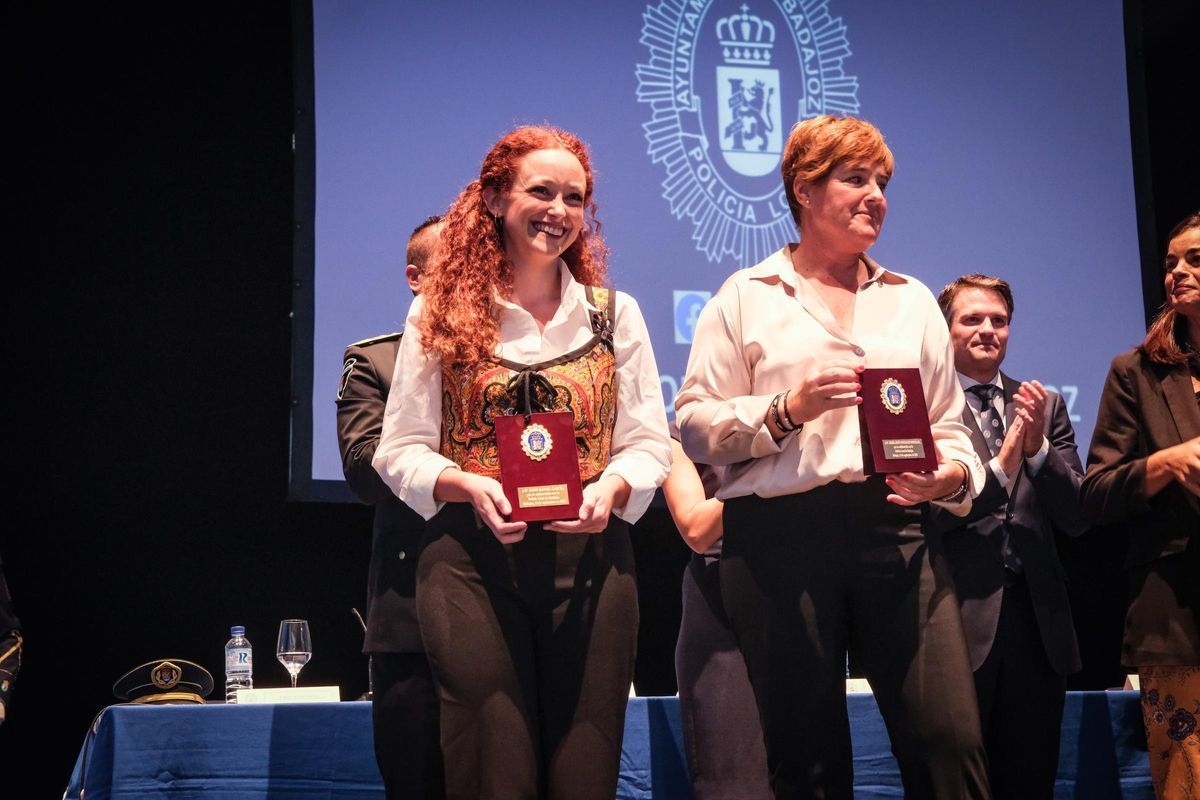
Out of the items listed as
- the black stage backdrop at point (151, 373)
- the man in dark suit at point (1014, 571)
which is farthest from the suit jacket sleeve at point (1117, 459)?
the black stage backdrop at point (151, 373)

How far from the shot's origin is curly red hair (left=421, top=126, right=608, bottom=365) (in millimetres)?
2084

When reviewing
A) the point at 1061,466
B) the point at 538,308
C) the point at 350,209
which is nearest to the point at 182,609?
the point at 350,209

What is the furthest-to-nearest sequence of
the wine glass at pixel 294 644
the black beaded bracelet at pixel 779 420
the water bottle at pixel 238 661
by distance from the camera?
1. the water bottle at pixel 238 661
2. the wine glass at pixel 294 644
3. the black beaded bracelet at pixel 779 420

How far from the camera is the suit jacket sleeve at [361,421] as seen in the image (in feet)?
8.15

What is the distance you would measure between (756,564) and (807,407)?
279 millimetres

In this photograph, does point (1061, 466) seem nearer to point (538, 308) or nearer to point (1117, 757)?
point (1117, 757)

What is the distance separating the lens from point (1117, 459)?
286 cm

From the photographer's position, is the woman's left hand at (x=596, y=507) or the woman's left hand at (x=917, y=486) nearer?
the woman's left hand at (x=596, y=507)

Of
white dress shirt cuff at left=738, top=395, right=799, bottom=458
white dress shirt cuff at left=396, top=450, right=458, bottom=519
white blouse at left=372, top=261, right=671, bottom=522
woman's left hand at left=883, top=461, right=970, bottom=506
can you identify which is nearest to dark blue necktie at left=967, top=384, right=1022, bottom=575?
woman's left hand at left=883, top=461, right=970, bottom=506

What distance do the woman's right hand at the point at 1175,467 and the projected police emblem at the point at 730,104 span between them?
80.0 inches

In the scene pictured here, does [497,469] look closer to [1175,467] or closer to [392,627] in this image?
Result: [392,627]

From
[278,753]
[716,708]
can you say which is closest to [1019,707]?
[716,708]

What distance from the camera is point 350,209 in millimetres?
4254

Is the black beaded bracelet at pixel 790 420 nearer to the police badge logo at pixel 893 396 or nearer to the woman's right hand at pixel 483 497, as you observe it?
the police badge logo at pixel 893 396
